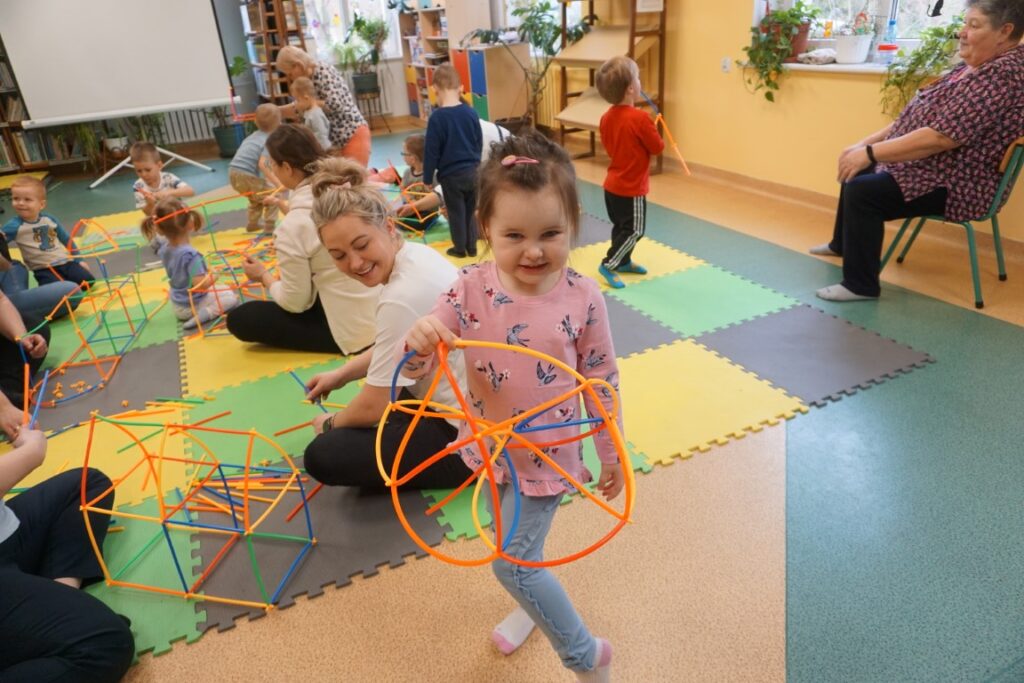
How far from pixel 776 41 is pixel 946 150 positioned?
7.26 ft

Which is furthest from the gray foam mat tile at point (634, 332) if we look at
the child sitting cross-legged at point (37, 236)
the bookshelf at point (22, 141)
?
the bookshelf at point (22, 141)

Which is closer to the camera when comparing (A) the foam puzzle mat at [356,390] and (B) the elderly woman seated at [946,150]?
(A) the foam puzzle mat at [356,390]

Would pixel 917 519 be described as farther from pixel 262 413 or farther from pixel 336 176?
pixel 262 413

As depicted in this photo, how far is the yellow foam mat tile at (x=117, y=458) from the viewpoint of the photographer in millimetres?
2363

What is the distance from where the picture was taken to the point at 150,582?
1.96 meters

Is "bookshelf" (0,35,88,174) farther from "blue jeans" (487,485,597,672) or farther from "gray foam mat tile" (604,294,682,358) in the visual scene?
"blue jeans" (487,485,597,672)

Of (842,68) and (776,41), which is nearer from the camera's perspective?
(842,68)

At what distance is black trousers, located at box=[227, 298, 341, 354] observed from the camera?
325 centimetres

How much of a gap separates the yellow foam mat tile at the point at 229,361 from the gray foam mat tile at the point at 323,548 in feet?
3.29

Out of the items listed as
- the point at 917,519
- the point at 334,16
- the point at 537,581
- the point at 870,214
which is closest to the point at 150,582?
the point at 537,581

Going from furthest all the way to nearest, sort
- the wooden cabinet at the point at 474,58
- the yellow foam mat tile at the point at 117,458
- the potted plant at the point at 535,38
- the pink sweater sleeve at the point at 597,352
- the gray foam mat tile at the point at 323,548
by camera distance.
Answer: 1. the wooden cabinet at the point at 474,58
2. the potted plant at the point at 535,38
3. the yellow foam mat tile at the point at 117,458
4. the gray foam mat tile at the point at 323,548
5. the pink sweater sleeve at the point at 597,352

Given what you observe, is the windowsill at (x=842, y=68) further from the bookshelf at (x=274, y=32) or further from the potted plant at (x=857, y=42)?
the bookshelf at (x=274, y=32)

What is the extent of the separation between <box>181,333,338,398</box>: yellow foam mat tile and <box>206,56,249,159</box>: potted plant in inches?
221

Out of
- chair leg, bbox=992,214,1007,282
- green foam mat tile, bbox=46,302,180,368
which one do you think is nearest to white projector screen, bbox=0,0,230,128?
green foam mat tile, bbox=46,302,180,368
